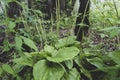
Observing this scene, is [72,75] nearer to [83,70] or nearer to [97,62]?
[83,70]

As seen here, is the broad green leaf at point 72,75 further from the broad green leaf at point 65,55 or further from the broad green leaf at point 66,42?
the broad green leaf at point 66,42

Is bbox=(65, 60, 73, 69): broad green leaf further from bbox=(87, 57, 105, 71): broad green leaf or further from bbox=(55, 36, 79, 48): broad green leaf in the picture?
bbox=(55, 36, 79, 48): broad green leaf

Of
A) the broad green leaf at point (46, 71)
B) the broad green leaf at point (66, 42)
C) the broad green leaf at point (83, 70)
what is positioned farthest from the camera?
the broad green leaf at point (66, 42)

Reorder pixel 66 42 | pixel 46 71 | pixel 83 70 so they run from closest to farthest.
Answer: pixel 46 71, pixel 83 70, pixel 66 42

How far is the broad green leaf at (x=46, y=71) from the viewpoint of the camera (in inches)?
69.0

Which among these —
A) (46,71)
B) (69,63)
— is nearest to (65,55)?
(69,63)

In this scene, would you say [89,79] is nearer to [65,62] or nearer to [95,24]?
[65,62]

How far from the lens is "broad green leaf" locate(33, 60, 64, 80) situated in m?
1.75

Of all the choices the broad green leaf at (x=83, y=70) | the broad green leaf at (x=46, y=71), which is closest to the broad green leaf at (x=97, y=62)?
the broad green leaf at (x=83, y=70)

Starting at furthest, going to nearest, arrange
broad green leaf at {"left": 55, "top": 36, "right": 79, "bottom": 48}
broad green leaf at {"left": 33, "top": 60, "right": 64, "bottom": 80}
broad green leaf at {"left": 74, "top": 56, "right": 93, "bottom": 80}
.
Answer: broad green leaf at {"left": 55, "top": 36, "right": 79, "bottom": 48}
broad green leaf at {"left": 74, "top": 56, "right": 93, "bottom": 80}
broad green leaf at {"left": 33, "top": 60, "right": 64, "bottom": 80}

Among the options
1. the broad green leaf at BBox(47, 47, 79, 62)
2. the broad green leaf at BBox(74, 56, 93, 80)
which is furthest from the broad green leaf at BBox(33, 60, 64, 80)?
the broad green leaf at BBox(74, 56, 93, 80)

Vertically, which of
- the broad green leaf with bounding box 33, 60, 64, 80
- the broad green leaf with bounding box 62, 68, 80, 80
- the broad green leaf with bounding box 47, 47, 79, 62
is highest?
the broad green leaf with bounding box 47, 47, 79, 62

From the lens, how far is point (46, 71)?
1.79 m

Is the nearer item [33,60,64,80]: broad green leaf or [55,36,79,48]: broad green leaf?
[33,60,64,80]: broad green leaf
